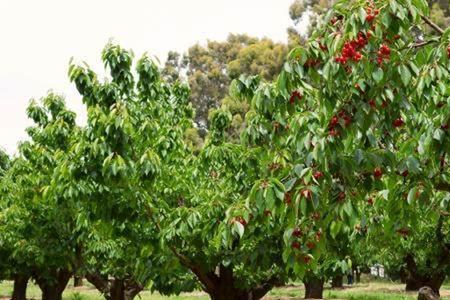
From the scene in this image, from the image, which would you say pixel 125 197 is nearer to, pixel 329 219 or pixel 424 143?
pixel 329 219

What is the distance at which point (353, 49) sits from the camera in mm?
4086

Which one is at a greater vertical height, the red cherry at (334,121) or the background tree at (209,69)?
the background tree at (209,69)

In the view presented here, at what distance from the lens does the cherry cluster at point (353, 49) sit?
4.07 metres

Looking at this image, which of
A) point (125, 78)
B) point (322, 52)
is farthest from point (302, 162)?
point (125, 78)

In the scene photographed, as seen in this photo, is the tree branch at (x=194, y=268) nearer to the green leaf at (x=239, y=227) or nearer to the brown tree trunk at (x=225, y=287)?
the brown tree trunk at (x=225, y=287)

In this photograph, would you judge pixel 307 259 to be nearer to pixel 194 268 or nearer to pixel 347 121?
pixel 347 121

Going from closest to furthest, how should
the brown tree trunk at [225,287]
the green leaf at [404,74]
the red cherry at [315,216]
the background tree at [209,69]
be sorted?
the green leaf at [404,74] → the red cherry at [315,216] → the brown tree trunk at [225,287] → the background tree at [209,69]

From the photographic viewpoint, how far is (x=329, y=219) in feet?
15.0

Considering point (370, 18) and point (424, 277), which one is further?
point (424, 277)


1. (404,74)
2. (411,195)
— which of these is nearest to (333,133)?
(404,74)

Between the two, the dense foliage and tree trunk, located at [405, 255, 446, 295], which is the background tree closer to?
tree trunk, located at [405, 255, 446, 295]

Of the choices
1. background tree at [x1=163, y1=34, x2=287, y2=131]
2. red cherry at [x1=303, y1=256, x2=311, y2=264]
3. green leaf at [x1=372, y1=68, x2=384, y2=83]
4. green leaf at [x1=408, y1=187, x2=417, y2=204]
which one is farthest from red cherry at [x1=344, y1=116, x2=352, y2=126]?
background tree at [x1=163, y1=34, x2=287, y2=131]

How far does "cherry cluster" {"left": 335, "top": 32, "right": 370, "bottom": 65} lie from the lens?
13.4 ft

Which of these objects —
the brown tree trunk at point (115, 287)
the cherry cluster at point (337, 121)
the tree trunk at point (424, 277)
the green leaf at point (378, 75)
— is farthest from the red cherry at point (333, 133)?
the tree trunk at point (424, 277)
